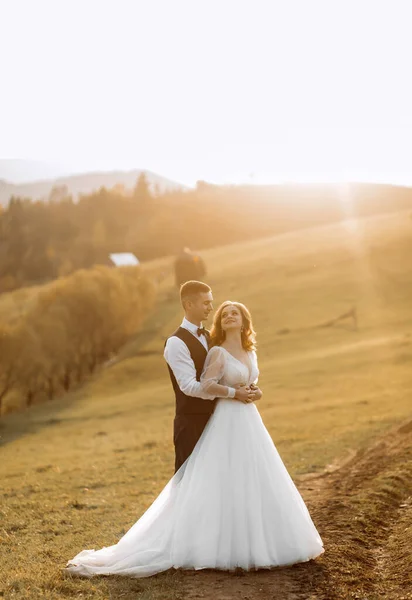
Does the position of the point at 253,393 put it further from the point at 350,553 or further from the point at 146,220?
the point at 146,220

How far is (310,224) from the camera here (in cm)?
16062

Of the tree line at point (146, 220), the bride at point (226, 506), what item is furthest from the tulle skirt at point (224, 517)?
the tree line at point (146, 220)

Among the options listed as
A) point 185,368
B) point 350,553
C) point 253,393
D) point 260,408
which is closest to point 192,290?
point 185,368

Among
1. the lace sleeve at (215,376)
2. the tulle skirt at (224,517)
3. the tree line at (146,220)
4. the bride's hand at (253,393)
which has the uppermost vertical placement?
the tree line at (146,220)

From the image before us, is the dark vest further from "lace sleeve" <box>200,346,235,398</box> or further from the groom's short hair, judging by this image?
the groom's short hair

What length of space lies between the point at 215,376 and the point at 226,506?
1679 millimetres

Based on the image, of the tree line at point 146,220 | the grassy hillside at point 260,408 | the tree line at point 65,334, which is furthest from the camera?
the tree line at point 146,220

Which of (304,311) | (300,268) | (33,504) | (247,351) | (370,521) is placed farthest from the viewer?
(300,268)

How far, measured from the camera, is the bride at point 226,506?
372 inches

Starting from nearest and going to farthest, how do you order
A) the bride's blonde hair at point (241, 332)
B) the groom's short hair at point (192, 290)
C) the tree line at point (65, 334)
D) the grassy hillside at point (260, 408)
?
the groom's short hair at point (192, 290)
the bride's blonde hair at point (241, 332)
the grassy hillside at point (260, 408)
the tree line at point (65, 334)

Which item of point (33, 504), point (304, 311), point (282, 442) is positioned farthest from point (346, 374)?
point (33, 504)

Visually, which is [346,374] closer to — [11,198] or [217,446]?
[217,446]

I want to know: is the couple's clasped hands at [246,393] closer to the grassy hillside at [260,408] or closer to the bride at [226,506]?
the bride at [226,506]

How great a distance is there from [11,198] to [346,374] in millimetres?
132646
